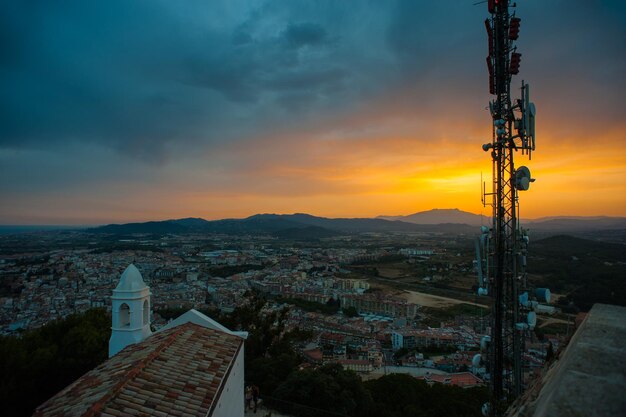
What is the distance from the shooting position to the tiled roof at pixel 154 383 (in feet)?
15.9

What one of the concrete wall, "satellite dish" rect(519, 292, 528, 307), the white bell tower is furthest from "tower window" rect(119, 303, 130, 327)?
the concrete wall

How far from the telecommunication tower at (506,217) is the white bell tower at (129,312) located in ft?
24.6

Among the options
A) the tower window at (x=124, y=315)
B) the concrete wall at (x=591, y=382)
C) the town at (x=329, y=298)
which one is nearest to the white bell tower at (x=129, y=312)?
the tower window at (x=124, y=315)

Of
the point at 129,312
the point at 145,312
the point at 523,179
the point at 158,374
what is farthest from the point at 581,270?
the point at 158,374

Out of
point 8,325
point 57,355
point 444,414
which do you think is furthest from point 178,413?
point 8,325

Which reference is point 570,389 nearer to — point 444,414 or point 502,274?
point 502,274

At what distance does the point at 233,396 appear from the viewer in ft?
24.2

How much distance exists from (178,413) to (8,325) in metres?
31.8

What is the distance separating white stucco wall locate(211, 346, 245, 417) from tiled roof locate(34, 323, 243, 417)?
33 centimetres

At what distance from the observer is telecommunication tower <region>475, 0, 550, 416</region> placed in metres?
5.94

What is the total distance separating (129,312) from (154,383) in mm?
4238

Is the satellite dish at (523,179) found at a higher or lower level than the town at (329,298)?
higher

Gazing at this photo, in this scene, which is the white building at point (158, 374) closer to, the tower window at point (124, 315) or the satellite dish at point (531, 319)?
the tower window at point (124, 315)

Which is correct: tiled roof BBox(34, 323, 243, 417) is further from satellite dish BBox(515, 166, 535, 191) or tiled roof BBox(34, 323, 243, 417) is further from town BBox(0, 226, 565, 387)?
satellite dish BBox(515, 166, 535, 191)
